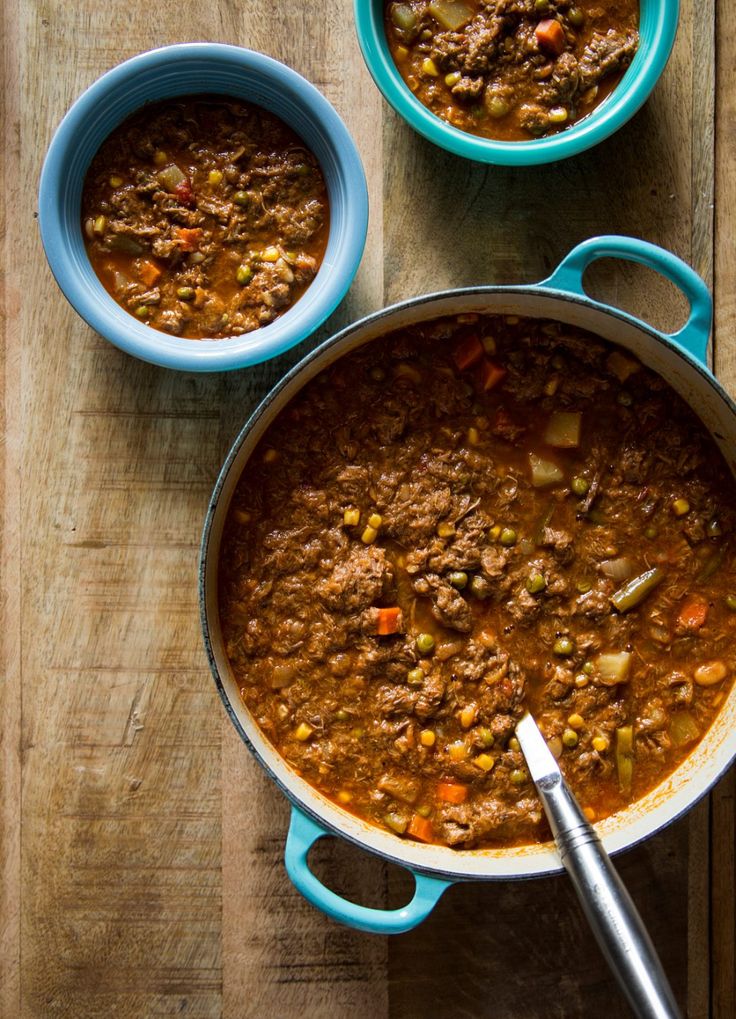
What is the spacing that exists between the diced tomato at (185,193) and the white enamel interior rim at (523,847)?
27.6 inches

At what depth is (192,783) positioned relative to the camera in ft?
11.2

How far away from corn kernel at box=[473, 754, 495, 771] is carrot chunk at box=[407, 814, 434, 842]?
251mm

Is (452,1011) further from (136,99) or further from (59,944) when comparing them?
(136,99)

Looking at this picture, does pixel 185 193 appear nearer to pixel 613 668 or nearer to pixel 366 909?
pixel 613 668

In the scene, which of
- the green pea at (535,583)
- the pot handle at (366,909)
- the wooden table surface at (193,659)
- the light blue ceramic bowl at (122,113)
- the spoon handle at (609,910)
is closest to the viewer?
the spoon handle at (609,910)

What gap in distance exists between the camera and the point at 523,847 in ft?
10.4

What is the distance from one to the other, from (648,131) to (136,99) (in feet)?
5.74

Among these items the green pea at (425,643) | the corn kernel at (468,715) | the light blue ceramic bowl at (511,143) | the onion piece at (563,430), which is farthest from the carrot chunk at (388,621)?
the light blue ceramic bowl at (511,143)

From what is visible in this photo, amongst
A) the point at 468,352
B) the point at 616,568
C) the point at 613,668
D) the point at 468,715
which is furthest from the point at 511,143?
the point at 468,715

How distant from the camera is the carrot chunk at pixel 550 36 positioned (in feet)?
10.3

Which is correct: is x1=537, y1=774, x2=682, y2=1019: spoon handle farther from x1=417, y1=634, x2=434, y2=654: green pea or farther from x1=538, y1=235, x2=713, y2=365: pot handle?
x1=538, y1=235, x2=713, y2=365: pot handle

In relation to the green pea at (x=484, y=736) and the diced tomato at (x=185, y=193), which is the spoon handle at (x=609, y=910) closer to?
the green pea at (x=484, y=736)

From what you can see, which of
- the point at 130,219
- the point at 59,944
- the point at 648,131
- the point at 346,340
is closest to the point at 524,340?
the point at 346,340

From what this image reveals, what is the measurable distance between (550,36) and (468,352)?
104 centimetres
